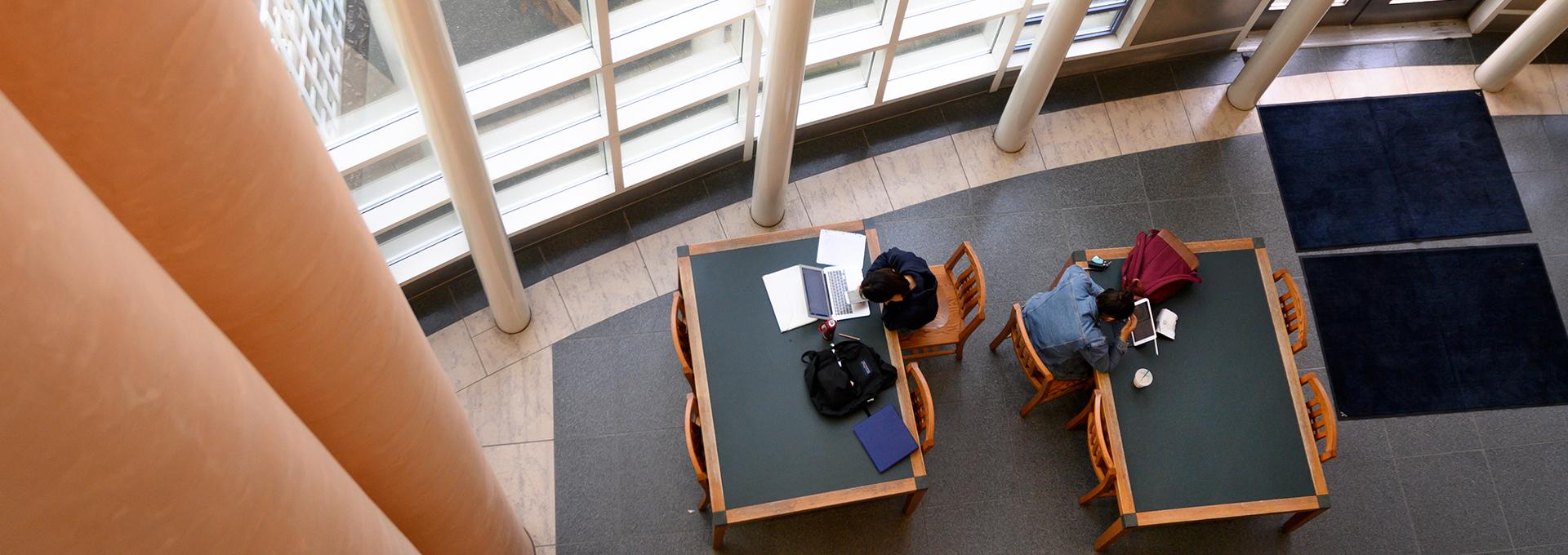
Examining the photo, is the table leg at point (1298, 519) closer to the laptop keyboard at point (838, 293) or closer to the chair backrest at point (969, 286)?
the chair backrest at point (969, 286)

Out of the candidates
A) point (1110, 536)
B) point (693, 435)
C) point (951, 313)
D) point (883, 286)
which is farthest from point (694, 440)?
point (1110, 536)

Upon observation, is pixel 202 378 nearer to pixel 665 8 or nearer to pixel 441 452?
pixel 441 452

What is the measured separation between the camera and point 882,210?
6.07m

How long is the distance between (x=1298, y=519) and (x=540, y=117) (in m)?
4.30

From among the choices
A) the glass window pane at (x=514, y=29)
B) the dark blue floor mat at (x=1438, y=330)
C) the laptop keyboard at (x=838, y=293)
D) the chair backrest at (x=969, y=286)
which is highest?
the glass window pane at (x=514, y=29)

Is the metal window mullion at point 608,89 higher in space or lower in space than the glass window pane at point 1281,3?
higher

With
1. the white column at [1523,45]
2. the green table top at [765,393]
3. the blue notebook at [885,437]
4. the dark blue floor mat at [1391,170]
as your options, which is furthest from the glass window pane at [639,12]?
the white column at [1523,45]

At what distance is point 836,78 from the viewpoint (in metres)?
6.04

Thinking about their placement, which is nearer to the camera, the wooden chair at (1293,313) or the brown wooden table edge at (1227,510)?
the brown wooden table edge at (1227,510)

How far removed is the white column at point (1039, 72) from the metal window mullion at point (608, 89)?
240 cm

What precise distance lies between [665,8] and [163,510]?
12.4 feet

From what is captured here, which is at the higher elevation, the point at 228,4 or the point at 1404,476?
the point at 228,4

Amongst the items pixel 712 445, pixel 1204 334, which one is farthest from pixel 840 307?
pixel 1204 334

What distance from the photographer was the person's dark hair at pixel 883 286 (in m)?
4.61
